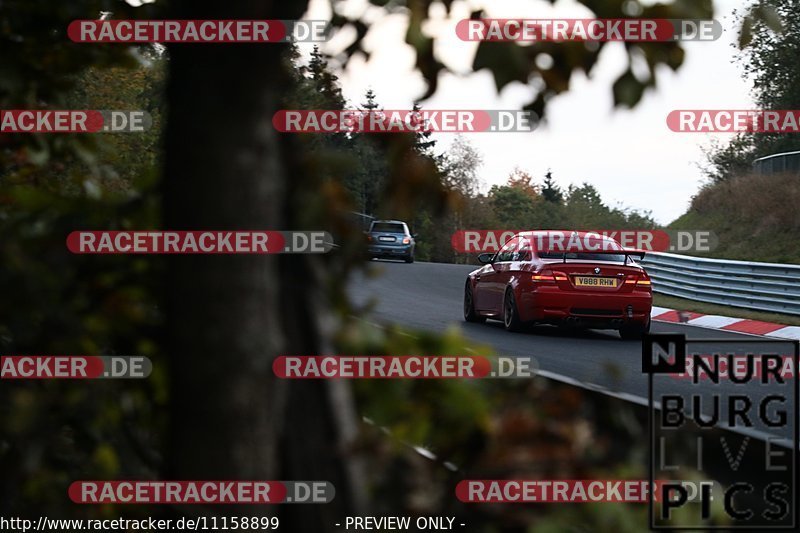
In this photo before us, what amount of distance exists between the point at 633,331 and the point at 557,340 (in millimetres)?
1334

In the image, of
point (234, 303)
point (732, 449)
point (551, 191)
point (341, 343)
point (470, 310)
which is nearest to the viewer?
point (234, 303)

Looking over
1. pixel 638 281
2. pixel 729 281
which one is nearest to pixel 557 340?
pixel 638 281

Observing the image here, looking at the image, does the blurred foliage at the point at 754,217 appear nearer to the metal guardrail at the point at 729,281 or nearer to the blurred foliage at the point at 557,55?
the metal guardrail at the point at 729,281

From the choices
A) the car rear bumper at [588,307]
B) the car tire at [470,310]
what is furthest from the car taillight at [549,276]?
the car tire at [470,310]

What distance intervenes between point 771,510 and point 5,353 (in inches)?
92.5

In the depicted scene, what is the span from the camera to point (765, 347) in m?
14.5

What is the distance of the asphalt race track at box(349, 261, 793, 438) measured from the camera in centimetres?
970

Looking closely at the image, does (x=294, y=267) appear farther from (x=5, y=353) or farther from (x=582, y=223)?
(x=582, y=223)

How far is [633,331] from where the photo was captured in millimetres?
15367

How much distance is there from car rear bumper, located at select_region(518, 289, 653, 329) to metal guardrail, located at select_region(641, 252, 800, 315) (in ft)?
23.8

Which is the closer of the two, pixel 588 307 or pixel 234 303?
pixel 234 303

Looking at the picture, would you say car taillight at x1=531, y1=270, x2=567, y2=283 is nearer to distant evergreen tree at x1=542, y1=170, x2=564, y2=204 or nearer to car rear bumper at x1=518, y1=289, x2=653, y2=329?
car rear bumper at x1=518, y1=289, x2=653, y2=329

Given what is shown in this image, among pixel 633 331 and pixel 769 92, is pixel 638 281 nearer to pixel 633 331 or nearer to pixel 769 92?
pixel 633 331

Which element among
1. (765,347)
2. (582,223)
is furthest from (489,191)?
(765,347)
